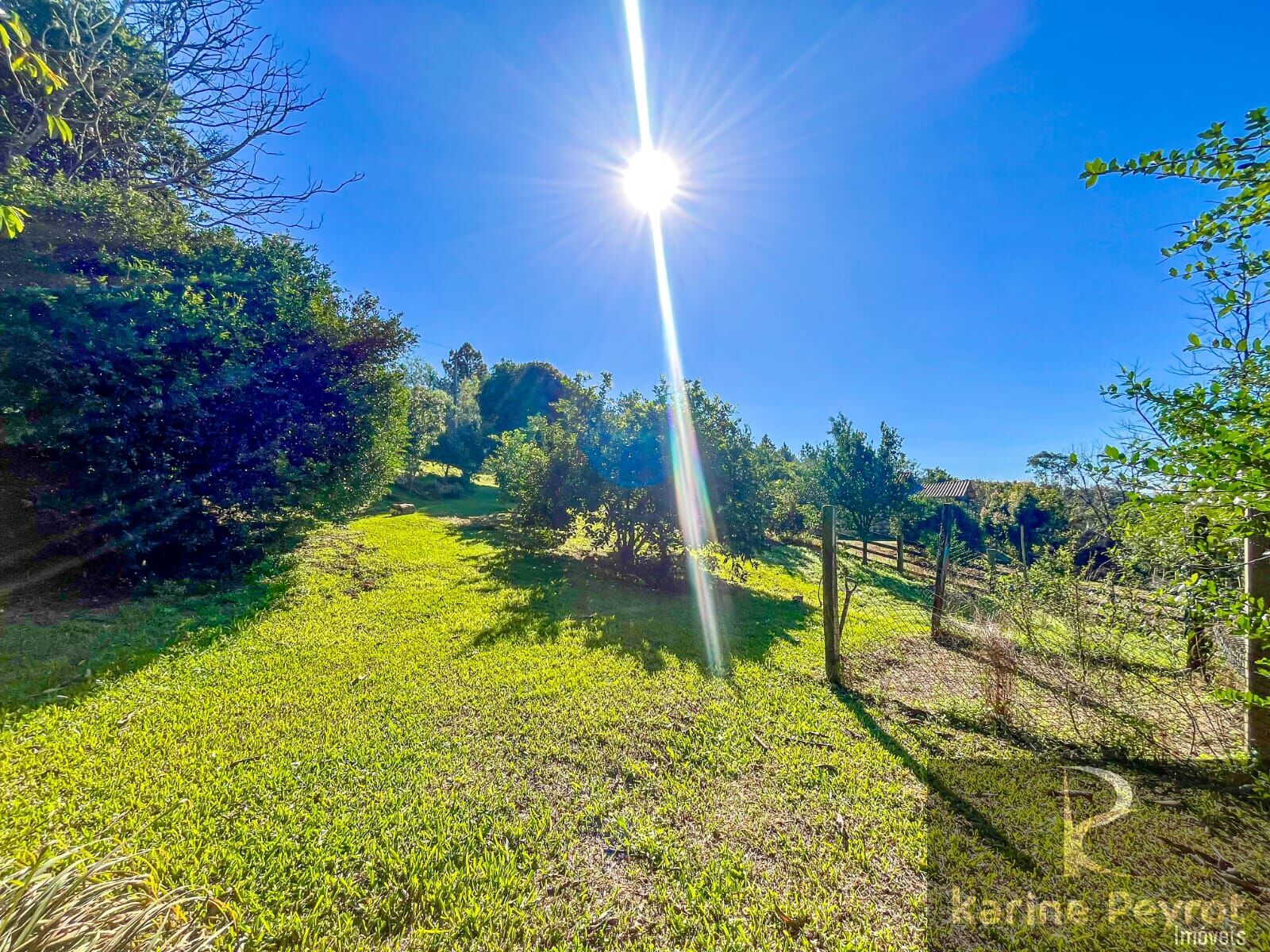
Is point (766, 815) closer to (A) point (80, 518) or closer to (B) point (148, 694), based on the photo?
(B) point (148, 694)

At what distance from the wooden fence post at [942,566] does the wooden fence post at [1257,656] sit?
3.24 m

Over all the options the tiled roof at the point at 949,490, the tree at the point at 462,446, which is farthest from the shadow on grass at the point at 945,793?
the tree at the point at 462,446

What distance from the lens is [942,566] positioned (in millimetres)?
5777

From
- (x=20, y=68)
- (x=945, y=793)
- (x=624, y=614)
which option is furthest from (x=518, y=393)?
(x=945, y=793)

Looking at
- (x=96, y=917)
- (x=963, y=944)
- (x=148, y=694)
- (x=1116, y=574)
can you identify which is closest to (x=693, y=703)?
(x=963, y=944)

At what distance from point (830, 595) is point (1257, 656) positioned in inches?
101

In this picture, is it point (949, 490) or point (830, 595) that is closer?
point (830, 595)

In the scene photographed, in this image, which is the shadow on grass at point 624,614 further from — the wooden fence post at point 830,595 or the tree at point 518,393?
the tree at point 518,393

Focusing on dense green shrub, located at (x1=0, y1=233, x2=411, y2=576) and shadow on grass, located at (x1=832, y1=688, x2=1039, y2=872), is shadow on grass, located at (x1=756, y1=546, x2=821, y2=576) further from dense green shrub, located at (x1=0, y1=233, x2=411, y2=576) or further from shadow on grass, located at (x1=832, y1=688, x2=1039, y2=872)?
dense green shrub, located at (x1=0, y1=233, x2=411, y2=576)

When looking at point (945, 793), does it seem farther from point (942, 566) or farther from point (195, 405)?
point (195, 405)

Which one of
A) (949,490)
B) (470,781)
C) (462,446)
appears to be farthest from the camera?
(462,446)

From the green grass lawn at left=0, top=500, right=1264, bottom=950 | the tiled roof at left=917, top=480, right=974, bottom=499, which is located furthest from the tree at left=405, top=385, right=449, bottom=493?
the tiled roof at left=917, top=480, right=974, bottom=499

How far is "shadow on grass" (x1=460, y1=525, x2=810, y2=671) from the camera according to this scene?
207 inches

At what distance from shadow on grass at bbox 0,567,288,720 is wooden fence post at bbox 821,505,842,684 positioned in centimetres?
663
